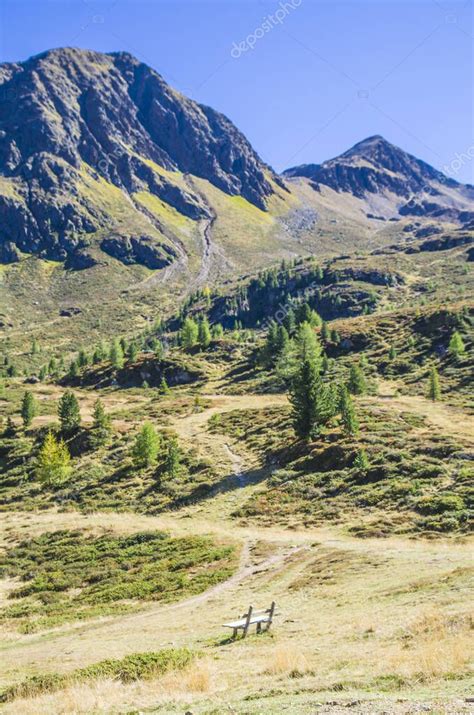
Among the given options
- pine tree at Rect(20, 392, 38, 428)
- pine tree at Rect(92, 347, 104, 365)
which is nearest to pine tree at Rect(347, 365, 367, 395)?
pine tree at Rect(20, 392, 38, 428)

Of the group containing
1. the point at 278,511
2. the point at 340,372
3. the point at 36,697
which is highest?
the point at 340,372

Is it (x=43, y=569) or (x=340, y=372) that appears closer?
(x=43, y=569)

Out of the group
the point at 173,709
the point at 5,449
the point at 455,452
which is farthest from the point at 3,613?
the point at 5,449

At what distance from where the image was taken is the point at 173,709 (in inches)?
483

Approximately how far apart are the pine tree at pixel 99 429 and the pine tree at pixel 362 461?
41.3m

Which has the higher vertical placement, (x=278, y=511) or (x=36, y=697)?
(x=36, y=697)

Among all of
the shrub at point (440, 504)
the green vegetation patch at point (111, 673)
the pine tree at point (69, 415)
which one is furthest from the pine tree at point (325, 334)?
the green vegetation patch at point (111, 673)

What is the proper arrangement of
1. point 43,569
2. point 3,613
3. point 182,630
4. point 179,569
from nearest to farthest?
point 182,630
point 3,613
point 179,569
point 43,569

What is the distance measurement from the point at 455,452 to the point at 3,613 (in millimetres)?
39455

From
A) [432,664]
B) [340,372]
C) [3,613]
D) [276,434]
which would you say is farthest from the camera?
[340,372]

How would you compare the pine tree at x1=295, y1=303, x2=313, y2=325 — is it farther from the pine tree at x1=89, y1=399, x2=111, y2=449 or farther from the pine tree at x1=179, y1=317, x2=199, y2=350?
the pine tree at x1=89, y1=399, x2=111, y2=449

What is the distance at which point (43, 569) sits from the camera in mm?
38188

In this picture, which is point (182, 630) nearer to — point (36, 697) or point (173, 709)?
point (36, 697)

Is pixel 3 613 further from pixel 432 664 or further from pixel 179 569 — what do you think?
pixel 432 664
